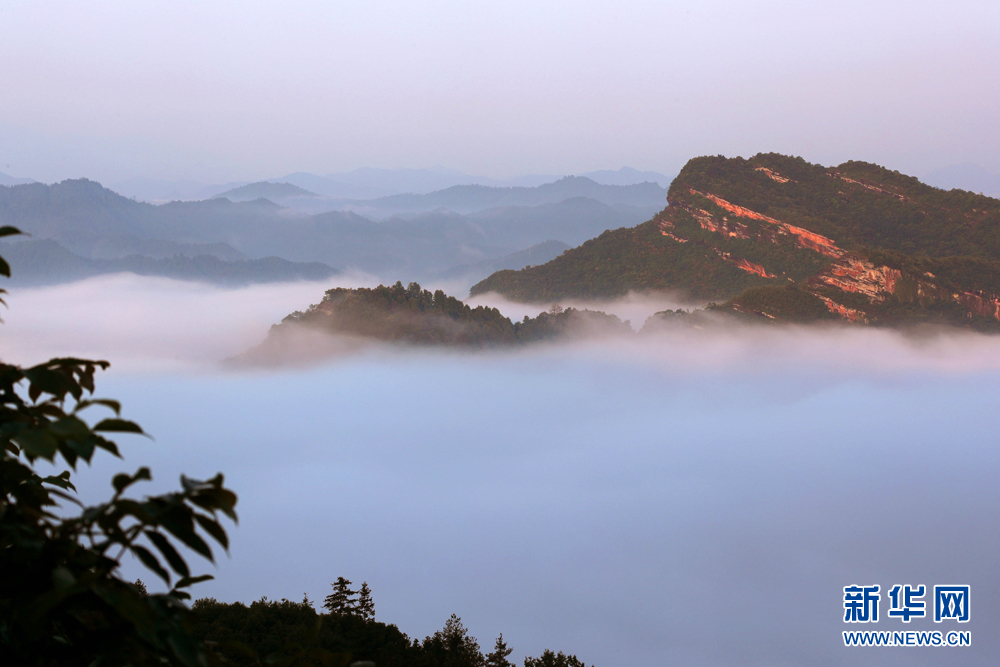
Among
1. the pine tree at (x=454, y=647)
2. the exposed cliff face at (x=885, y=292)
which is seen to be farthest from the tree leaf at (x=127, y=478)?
the exposed cliff face at (x=885, y=292)

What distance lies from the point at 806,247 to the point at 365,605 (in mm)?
58905

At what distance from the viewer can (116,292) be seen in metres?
186

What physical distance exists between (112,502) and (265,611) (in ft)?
57.1

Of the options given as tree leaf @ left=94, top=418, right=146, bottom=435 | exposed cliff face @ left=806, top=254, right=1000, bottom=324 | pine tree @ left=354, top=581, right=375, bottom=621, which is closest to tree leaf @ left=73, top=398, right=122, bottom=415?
tree leaf @ left=94, top=418, right=146, bottom=435

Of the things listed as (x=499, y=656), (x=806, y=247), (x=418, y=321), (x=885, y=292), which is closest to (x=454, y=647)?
(x=499, y=656)

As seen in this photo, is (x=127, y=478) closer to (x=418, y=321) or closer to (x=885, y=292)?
(x=418, y=321)

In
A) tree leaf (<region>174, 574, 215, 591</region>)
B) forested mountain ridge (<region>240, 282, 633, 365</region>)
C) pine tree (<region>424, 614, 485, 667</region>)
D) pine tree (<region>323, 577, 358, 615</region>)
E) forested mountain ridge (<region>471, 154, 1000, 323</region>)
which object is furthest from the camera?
forested mountain ridge (<region>471, 154, 1000, 323</region>)

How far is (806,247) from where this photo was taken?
6656cm

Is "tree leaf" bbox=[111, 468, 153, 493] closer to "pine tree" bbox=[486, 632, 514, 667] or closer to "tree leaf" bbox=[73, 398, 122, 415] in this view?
"tree leaf" bbox=[73, 398, 122, 415]

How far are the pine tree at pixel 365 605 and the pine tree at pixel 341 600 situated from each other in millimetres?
114

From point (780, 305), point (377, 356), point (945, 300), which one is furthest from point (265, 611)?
point (945, 300)

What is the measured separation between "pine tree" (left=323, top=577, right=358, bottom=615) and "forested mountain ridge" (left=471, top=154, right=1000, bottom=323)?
43.3m

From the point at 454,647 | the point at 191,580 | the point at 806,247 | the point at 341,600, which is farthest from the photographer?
the point at 806,247

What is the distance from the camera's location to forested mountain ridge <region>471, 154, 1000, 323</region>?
5531 centimetres
